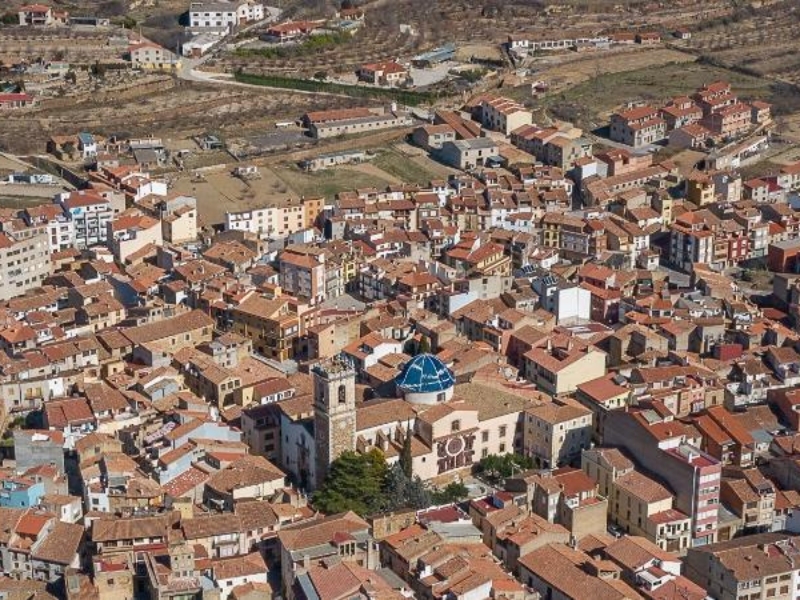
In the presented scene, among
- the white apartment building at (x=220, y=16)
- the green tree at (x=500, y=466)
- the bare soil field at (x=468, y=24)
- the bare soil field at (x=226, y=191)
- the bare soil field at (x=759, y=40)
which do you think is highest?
the white apartment building at (x=220, y=16)

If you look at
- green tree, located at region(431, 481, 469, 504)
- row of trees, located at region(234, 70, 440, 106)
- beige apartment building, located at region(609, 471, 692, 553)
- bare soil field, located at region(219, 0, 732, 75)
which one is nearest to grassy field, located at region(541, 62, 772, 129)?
row of trees, located at region(234, 70, 440, 106)

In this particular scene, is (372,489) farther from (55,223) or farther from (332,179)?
(332,179)

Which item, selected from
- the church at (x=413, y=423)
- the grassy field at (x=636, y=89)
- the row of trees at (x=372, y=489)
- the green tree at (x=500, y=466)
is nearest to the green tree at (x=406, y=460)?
the row of trees at (x=372, y=489)

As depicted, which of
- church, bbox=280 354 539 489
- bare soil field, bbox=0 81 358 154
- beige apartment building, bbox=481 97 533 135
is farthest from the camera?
beige apartment building, bbox=481 97 533 135

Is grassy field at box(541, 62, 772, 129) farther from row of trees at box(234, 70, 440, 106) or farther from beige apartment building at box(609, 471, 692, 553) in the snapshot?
beige apartment building at box(609, 471, 692, 553)

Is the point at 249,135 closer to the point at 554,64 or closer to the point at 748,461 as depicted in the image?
the point at 554,64

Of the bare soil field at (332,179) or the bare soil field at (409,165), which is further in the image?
the bare soil field at (409,165)

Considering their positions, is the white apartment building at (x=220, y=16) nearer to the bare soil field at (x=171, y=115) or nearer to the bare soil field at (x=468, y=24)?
the bare soil field at (x=468, y=24)

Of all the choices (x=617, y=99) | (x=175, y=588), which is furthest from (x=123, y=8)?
(x=175, y=588)
